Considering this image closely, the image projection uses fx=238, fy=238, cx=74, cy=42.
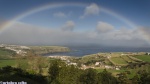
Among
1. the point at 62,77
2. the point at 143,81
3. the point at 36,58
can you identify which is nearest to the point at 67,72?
the point at 62,77

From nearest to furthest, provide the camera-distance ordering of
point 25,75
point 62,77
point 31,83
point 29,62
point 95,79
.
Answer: point 31,83 < point 62,77 < point 25,75 < point 95,79 < point 29,62

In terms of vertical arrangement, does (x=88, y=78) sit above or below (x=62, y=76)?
below

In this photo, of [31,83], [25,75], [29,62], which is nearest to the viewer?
[31,83]

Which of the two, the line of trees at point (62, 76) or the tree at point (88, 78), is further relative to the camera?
the tree at point (88, 78)

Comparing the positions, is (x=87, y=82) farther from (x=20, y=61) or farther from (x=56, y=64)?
(x=20, y=61)

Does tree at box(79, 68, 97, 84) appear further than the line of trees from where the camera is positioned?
Yes

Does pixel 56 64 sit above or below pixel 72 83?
above

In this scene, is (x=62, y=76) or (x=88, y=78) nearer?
(x=62, y=76)

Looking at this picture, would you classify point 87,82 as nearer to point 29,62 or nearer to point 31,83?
point 31,83

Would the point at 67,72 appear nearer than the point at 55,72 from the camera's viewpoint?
Yes
